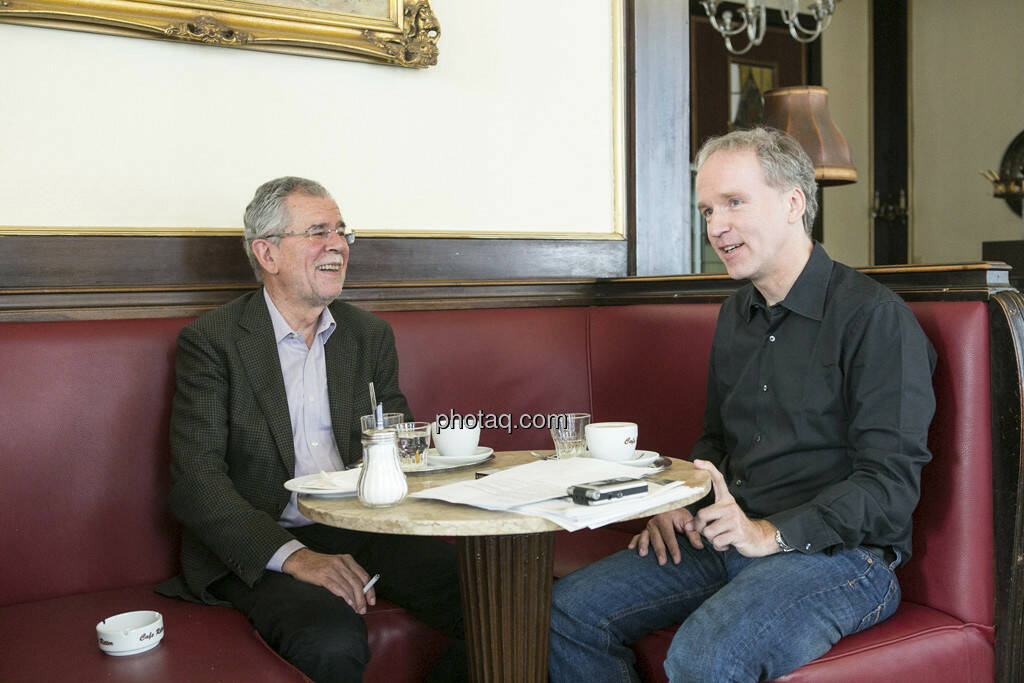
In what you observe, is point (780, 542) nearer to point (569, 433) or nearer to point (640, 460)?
point (640, 460)

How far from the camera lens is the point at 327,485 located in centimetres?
171

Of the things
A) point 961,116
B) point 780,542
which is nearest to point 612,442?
point 780,542

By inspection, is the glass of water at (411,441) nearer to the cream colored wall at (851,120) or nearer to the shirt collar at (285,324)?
the shirt collar at (285,324)

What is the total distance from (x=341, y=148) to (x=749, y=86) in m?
3.88

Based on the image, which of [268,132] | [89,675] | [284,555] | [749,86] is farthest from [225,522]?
[749,86]

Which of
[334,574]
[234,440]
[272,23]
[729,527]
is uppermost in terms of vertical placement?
[272,23]

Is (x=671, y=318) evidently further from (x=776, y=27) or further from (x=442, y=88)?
(x=776, y=27)

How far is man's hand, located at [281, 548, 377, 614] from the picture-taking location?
193 centimetres

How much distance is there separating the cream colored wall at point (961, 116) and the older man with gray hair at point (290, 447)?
15.5 ft

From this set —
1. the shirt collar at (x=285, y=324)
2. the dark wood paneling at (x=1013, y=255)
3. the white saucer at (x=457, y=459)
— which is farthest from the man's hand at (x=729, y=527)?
the dark wood paneling at (x=1013, y=255)

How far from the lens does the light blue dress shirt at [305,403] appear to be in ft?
7.57

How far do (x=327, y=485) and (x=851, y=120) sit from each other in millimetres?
5521

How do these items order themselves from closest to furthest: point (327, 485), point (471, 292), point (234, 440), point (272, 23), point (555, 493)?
point (555, 493) → point (327, 485) → point (234, 440) → point (272, 23) → point (471, 292)

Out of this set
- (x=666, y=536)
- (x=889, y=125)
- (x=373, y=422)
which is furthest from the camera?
(x=889, y=125)
